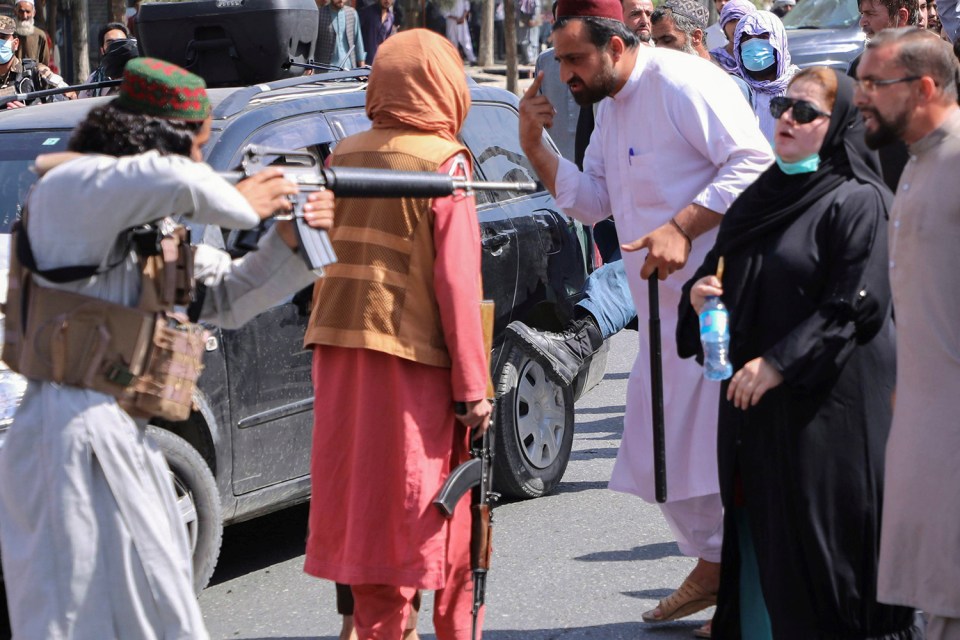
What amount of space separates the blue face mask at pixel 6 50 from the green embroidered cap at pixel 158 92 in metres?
7.20

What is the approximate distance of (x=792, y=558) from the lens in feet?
13.8

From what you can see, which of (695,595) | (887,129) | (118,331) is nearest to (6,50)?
(695,595)

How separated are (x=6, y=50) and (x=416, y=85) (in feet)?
22.0

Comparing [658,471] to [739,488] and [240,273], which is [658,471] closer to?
[739,488]

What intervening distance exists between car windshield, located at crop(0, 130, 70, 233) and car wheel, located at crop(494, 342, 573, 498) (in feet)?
7.23

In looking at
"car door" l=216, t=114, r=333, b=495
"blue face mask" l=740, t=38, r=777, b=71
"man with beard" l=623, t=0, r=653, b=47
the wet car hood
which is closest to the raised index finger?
"car door" l=216, t=114, r=333, b=495

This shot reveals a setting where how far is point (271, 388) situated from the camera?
5.59 metres

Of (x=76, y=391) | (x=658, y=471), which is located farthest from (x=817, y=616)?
(x=76, y=391)

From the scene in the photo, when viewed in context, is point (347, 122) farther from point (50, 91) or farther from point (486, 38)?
point (486, 38)

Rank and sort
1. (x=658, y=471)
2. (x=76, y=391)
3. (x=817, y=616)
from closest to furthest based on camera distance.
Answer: (x=76, y=391)
(x=817, y=616)
(x=658, y=471)

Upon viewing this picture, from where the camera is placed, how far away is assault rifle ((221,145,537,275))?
12.4 ft

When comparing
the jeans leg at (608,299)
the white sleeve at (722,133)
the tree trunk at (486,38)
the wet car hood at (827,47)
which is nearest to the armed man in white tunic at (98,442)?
the white sleeve at (722,133)

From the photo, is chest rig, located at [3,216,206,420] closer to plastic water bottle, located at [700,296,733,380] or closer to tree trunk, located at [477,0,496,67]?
plastic water bottle, located at [700,296,733,380]

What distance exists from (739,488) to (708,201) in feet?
3.42
